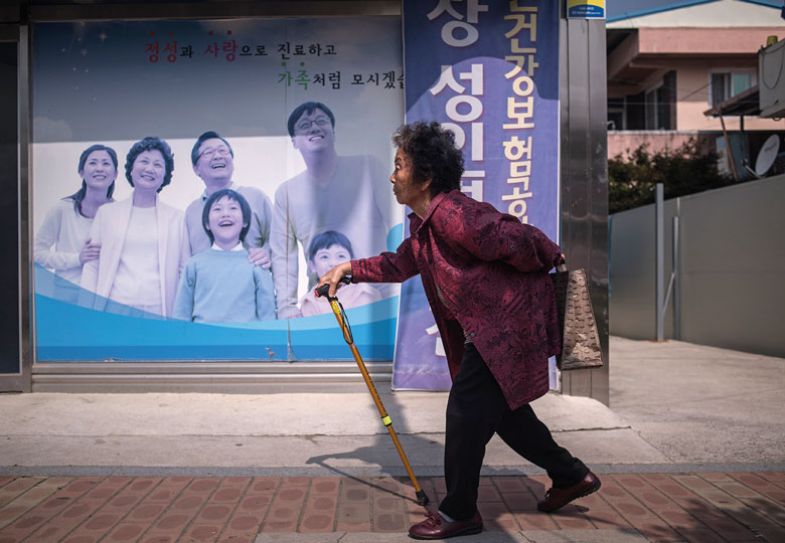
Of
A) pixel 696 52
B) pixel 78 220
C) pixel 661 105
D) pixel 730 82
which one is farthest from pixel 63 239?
pixel 730 82

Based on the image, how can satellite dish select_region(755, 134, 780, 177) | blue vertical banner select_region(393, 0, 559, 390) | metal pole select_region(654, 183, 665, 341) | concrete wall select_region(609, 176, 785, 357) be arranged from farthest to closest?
satellite dish select_region(755, 134, 780, 177), metal pole select_region(654, 183, 665, 341), concrete wall select_region(609, 176, 785, 357), blue vertical banner select_region(393, 0, 559, 390)

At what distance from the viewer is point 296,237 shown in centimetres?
679

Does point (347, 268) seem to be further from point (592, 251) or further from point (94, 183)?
point (94, 183)

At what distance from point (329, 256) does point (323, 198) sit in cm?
51

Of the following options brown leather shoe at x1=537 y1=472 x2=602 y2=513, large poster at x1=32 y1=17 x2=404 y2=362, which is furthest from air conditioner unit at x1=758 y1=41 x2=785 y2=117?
brown leather shoe at x1=537 y1=472 x2=602 y2=513

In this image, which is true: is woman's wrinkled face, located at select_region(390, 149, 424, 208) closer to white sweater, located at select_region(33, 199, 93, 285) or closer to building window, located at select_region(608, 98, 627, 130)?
white sweater, located at select_region(33, 199, 93, 285)

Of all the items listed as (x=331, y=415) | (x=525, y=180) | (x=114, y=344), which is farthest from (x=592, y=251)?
(x=114, y=344)

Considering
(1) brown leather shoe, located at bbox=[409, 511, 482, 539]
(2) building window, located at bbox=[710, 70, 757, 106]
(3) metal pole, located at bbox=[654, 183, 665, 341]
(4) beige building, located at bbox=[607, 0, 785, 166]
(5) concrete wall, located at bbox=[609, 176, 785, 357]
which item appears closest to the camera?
(1) brown leather shoe, located at bbox=[409, 511, 482, 539]

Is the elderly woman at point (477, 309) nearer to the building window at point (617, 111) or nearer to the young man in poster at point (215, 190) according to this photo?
the young man in poster at point (215, 190)

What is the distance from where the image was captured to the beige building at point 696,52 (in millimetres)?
22188

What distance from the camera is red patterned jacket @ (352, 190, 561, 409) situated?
3406mm

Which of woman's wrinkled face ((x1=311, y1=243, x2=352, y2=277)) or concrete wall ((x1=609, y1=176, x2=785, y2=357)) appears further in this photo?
concrete wall ((x1=609, y1=176, x2=785, y2=357))

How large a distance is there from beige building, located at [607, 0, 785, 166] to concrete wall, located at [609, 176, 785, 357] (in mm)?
8671

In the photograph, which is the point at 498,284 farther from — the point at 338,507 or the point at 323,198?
the point at 323,198
